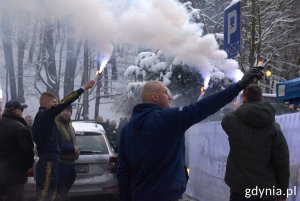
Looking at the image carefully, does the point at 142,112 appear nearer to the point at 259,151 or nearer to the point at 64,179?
the point at 259,151

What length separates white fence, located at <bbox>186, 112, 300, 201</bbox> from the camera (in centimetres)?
515

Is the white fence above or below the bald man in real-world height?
below

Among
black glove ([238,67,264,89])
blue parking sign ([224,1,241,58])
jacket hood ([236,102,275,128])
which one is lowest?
jacket hood ([236,102,275,128])

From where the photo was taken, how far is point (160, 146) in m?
3.45

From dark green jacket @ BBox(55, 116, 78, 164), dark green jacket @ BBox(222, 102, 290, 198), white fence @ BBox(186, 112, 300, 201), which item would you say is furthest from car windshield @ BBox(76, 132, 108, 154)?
dark green jacket @ BBox(222, 102, 290, 198)

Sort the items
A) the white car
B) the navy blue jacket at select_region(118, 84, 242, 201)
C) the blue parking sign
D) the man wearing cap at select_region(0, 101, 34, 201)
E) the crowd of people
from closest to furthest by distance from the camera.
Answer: the navy blue jacket at select_region(118, 84, 242, 201)
the crowd of people
the man wearing cap at select_region(0, 101, 34, 201)
the blue parking sign
the white car

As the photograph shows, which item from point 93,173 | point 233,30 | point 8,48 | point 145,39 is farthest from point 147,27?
point 8,48

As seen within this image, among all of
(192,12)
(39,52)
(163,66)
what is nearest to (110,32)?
(192,12)

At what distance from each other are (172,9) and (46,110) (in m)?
4.77

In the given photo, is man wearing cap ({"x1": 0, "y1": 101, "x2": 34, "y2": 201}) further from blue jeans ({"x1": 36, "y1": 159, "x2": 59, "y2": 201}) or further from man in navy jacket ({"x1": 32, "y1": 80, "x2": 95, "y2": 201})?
blue jeans ({"x1": 36, "y1": 159, "x2": 59, "y2": 201})

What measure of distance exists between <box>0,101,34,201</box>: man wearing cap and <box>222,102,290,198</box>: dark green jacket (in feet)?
9.32

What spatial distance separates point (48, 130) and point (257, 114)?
2707 mm

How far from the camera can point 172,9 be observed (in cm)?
949

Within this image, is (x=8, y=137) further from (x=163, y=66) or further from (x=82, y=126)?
(x=163, y=66)
